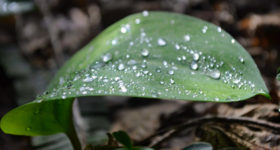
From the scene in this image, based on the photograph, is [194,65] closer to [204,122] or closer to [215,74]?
[215,74]

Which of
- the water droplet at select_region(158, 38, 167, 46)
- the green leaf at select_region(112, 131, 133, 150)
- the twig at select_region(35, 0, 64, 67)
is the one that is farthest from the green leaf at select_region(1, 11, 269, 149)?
the twig at select_region(35, 0, 64, 67)

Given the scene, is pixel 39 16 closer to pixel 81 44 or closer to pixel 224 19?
pixel 81 44

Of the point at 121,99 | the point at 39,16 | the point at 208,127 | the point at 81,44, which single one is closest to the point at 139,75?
the point at 208,127

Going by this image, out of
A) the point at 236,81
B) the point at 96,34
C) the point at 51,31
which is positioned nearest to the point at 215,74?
the point at 236,81

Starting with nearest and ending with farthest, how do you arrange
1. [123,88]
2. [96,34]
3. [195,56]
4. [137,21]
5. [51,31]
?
[123,88], [195,56], [137,21], [51,31], [96,34]

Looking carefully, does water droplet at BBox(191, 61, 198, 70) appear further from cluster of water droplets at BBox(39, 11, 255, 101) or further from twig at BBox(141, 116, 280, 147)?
twig at BBox(141, 116, 280, 147)
